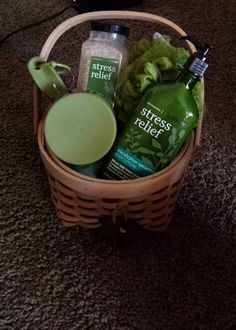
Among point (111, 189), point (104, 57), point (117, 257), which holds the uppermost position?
point (104, 57)

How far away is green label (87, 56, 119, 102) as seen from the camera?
0.72 meters

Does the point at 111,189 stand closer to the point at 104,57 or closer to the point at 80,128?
the point at 80,128

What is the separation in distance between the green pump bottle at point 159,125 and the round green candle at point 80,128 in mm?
31

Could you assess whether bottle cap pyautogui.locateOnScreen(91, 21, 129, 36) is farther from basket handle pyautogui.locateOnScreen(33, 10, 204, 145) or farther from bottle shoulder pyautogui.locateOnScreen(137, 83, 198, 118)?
bottle shoulder pyautogui.locateOnScreen(137, 83, 198, 118)

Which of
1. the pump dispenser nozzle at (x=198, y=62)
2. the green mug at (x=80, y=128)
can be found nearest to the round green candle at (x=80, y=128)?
the green mug at (x=80, y=128)

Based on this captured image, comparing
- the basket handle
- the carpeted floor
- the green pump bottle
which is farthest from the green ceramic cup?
the carpeted floor

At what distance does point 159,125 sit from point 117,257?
247mm

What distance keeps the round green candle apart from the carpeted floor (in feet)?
0.63

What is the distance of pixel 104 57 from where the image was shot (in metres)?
0.72

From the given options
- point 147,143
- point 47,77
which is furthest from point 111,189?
point 47,77

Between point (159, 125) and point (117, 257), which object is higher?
point (159, 125)

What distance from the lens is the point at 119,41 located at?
0.73 meters

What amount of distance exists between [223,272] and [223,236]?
0.07m

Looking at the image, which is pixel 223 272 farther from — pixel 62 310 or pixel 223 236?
pixel 62 310
